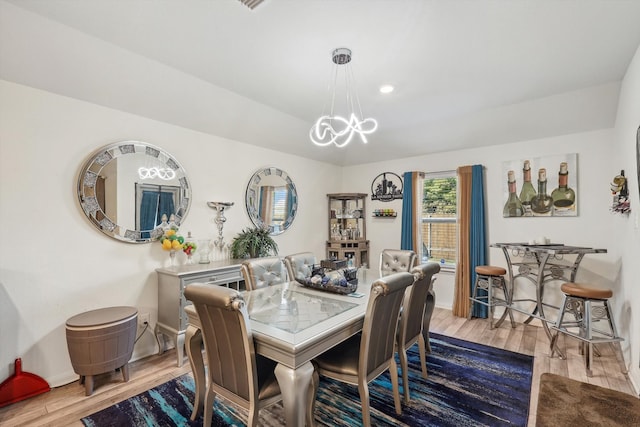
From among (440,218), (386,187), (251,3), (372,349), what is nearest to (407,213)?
(440,218)

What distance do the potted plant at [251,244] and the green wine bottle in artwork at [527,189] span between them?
351 cm

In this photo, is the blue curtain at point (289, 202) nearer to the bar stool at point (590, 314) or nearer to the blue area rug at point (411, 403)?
the blue area rug at point (411, 403)

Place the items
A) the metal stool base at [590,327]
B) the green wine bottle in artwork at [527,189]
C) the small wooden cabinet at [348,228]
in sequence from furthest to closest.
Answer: the small wooden cabinet at [348,228], the green wine bottle in artwork at [527,189], the metal stool base at [590,327]

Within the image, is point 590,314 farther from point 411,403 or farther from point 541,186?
point 411,403

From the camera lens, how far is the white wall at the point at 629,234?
2.46m

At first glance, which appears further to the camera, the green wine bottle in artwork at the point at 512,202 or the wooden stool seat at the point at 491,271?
the green wine bottle in artwork at the point at 512,202

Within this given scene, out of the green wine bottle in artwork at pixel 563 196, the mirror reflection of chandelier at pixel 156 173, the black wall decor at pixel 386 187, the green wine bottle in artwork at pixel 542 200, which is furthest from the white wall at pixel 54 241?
the green wine bottle in artwork at pixel 563 196

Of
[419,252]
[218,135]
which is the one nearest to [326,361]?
[218,135]

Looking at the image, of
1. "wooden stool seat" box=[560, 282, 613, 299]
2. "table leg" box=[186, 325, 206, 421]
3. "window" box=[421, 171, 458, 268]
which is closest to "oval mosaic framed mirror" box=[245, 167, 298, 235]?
"window" box=[421, 171, 458, 268]

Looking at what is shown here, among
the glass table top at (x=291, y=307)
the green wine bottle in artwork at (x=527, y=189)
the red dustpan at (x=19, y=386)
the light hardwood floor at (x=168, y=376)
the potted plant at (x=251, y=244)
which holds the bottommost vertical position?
the light hardwood floor at (x=168, y=376)

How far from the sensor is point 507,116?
376cm

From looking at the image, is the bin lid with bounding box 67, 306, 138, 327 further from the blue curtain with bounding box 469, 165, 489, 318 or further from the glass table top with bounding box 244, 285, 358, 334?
the blue curtain with bounding box 469, 165, 489, 318

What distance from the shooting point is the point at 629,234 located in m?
2.72

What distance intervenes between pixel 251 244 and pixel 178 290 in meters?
1.15
